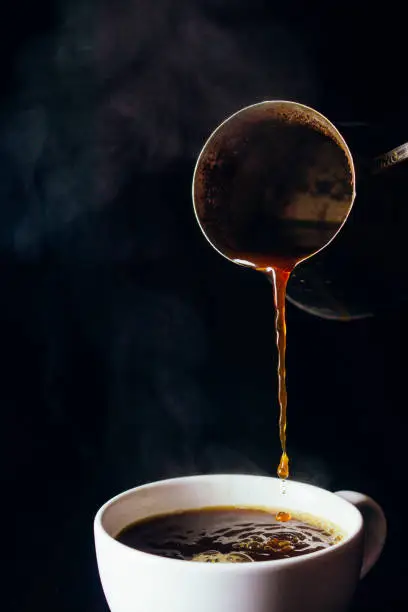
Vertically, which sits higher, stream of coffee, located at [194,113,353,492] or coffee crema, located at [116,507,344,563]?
stream of coffee, located at [194,113,353,492]

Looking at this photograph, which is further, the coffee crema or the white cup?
the coffee crema

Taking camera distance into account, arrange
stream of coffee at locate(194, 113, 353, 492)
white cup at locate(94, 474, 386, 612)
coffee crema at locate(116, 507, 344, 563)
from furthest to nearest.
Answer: stream of coffee at locate(194, 113, 353, 492) → coffee crema at locate(116, 507, 344, 563) → white cup at locate(94, 474, 386, 612)

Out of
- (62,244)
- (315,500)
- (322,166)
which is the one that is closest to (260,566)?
(315,500)

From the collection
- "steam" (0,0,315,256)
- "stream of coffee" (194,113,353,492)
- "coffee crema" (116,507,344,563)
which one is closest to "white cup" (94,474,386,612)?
"coffee crema" (116,507,344,563)

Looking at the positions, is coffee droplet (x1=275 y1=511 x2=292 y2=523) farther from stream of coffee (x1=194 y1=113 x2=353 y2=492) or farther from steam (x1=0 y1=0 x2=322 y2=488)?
steam (x1=0 y1=0 x2=322 y2=488)


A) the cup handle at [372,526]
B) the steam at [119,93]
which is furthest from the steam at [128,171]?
the cup handle at [372,526]

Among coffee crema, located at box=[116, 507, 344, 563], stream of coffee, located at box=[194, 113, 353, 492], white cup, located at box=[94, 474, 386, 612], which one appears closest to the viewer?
white cup, located at box=[94, 474, 386, 612]

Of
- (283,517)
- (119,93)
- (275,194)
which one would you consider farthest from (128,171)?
(283,517)

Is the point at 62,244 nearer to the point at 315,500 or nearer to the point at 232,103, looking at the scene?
the point at 232,103
